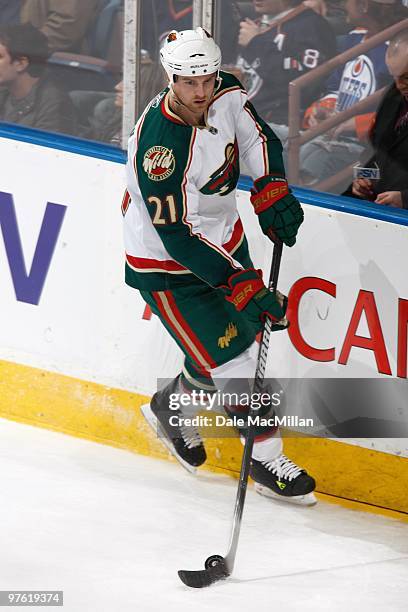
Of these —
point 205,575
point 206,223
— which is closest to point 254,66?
point 206,223

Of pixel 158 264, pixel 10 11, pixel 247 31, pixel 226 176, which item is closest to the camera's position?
pixel 226 176

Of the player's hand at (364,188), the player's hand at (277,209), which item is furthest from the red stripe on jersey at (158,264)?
the player's hand at (364,188)

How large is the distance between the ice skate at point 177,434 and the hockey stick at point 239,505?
1.23 ft

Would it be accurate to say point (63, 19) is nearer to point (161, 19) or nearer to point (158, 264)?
point (161, 19)

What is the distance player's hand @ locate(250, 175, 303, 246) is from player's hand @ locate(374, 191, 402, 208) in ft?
0.97

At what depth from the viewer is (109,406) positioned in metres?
3.61

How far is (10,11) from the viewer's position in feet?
12.5

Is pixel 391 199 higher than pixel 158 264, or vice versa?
pixel 391 199

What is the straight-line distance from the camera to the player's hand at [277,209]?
9.83 feet

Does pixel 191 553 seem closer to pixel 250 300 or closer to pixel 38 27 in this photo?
pixel 250 300

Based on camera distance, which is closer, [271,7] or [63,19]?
[271,7]

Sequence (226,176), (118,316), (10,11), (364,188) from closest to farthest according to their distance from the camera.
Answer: (226,176) < (364,188) < (118,316) < (10,11)

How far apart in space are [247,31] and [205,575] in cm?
150

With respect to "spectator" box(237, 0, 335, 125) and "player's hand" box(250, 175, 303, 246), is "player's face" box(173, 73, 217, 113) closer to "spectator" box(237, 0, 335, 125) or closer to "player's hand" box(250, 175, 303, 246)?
"player's hand" box(250, 175, 303, 246)
